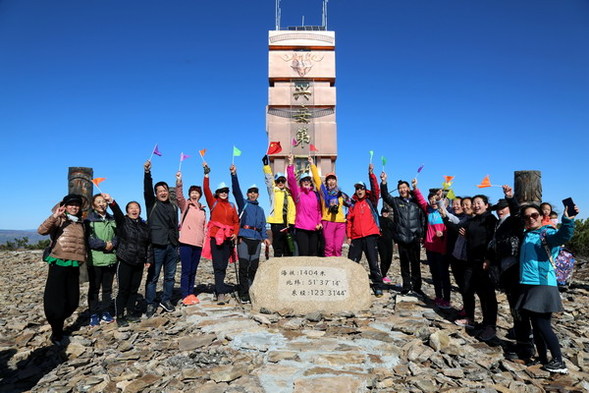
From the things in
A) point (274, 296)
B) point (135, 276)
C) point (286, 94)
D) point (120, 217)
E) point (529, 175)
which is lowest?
point (274, 296)

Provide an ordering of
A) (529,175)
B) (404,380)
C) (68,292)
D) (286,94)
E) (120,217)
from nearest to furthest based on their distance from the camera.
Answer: (404,380)
(68,292)
(120,217)
(529,175)
(286,94)

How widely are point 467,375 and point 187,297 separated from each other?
5.06 m

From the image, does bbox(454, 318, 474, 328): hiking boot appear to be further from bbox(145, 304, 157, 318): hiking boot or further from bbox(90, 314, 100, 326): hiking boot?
bbox(90, 314, 100, 326): hiking boot

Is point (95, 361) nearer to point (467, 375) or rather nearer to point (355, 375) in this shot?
point (355, 375)

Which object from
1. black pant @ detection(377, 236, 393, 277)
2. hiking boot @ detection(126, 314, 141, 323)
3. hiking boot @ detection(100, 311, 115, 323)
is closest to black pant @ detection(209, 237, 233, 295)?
hiking boot @ detection(126, 314, 141, 323)

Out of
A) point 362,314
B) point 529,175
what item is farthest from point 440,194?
point 529,175

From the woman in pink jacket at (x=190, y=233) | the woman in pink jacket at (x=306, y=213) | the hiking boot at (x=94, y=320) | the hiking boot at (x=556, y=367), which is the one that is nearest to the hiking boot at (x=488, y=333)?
the hiking boot at (x=556, y=367)

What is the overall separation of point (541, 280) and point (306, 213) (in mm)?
4044

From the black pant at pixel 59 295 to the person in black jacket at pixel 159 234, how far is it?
3.96 ft

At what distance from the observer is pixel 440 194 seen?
22.4 feet

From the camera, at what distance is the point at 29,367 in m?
4.84

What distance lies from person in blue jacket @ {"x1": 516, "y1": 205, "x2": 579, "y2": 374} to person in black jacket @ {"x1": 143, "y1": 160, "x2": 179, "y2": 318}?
5330mm

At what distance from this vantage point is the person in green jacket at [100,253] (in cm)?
584

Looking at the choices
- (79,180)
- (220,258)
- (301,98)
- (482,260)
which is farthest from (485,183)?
(301,98)
